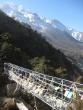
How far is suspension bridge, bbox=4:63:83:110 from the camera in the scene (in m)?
19.0

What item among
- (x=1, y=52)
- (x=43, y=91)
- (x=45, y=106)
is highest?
(x=1, y=52)

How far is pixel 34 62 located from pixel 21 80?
86.0 ft

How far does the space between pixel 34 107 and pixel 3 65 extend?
551 inches

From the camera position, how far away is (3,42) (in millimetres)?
53656

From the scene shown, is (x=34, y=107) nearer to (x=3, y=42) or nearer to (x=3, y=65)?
(x=3, y=65)

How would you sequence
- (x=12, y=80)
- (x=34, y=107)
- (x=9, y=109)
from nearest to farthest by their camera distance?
(x=9, y=109), (x=34, y=107), (x=12, y=80)

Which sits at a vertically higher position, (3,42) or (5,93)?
(3,42)

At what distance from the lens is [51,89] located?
2441cm

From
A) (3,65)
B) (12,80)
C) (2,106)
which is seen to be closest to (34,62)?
(3,65)

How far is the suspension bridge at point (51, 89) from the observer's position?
19.0 metres

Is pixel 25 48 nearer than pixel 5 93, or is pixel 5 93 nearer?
pixel 5 93

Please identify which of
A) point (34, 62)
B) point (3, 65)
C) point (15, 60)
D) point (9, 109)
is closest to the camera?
point (9, 109)

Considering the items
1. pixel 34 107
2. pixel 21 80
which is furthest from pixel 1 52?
pixel 34 107

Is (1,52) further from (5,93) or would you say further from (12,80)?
(5,93)
